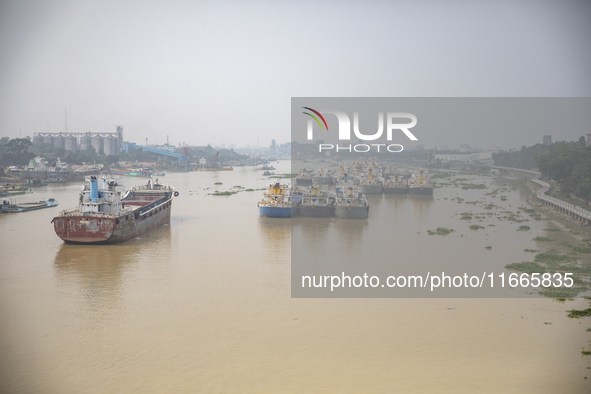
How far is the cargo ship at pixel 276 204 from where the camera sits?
22109 millimetres

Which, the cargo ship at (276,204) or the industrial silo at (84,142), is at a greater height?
the industrial silo at (84,142)

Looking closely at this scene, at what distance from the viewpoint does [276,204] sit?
22.1 m

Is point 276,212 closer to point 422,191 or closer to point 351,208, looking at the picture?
point 351,208

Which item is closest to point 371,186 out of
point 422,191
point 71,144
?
point 422,191

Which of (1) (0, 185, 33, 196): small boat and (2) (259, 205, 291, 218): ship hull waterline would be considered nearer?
(2) (259, 205, 291, 218): ship hull waterline

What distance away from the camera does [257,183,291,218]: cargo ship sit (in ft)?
72.5

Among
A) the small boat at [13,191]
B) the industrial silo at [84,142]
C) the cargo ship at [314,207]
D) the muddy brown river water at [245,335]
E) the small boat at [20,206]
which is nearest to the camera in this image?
the muddy brown river water at [245,335]

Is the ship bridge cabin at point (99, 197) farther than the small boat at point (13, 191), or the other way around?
the small boat at point (13, 191)

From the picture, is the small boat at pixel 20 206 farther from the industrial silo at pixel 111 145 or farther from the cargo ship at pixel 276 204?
the industrial silo at pixel 111 145

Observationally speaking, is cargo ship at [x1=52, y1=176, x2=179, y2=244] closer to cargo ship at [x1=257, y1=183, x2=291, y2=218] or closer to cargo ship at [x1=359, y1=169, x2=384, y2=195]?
cargo ship at [x1=257, y1=183, x2=291, y2=218]

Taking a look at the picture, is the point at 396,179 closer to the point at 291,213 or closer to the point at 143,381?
the point at 291,213

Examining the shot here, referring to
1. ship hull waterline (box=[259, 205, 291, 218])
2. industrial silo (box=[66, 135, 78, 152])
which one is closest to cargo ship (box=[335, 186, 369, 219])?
ship hull waterline (box=[259, 205, 291, 218])

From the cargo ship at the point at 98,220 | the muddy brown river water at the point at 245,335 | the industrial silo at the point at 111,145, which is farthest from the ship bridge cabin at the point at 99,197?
the industrial silo at the point at 111,145

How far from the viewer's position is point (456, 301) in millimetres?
10383
